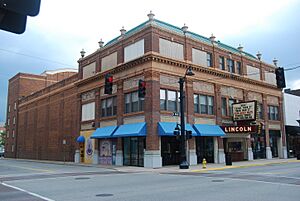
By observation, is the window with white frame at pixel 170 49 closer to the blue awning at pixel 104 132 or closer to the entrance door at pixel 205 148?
the entrance door at pixel 205 148

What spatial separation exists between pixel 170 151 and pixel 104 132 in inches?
286

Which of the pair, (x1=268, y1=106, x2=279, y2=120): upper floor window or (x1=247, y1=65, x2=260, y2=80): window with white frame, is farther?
(x1=268, y1=106, x2=279, y2=120): upper floor window

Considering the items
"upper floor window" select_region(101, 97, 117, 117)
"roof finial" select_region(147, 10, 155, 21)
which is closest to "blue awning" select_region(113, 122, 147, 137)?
"upper floor window" select_region(101, 97, 117, 117)

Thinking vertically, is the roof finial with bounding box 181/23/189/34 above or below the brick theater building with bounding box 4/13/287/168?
above

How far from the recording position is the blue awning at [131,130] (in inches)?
1061

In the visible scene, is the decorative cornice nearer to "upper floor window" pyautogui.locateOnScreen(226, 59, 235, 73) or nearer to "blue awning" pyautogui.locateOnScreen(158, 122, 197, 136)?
"upper floor window" pyautogui.locateOnScreen(226, 59, 235, 73)

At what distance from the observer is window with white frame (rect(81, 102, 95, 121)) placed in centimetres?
3647

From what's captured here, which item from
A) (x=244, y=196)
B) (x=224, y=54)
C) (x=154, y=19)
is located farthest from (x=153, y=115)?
(x=244, y=196)

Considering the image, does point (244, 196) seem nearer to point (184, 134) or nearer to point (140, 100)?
point (184, 134)

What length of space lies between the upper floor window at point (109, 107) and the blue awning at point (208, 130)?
867cm

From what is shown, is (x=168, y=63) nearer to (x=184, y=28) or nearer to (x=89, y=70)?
(x=184, y=28)

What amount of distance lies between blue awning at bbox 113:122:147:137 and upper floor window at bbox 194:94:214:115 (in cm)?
681

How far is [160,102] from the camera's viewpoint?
28469 millimetres

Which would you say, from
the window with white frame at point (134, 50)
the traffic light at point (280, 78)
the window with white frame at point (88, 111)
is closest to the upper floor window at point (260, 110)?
the window with white frame at point (134, 50)
